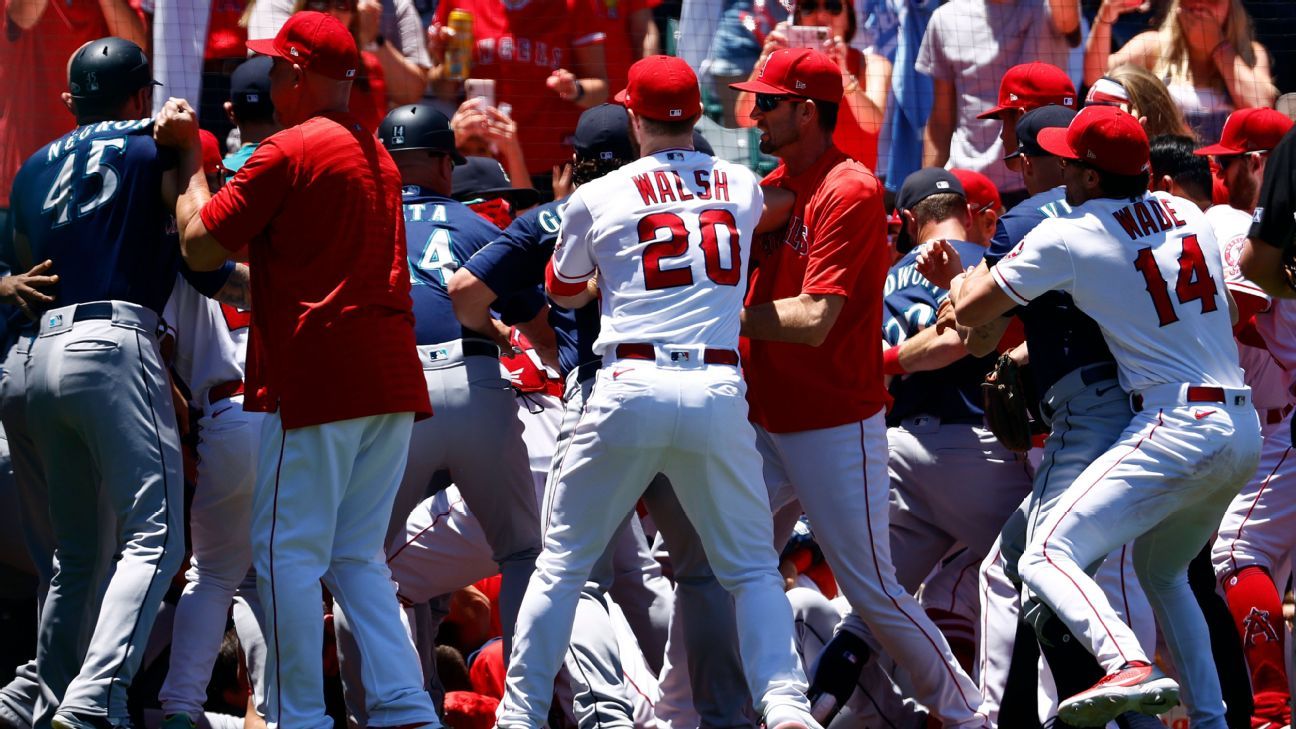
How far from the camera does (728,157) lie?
888 cm

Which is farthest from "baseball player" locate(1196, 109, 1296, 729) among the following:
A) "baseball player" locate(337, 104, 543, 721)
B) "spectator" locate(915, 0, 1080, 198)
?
"baseball player" locate(337, 104, 543, 721)

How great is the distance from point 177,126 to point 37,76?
341 cm

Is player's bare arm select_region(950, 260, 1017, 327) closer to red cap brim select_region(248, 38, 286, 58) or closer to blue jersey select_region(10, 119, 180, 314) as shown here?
red cap brim select_region(248, 38, 286, 58)

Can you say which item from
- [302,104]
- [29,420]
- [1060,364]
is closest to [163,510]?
[29,420]

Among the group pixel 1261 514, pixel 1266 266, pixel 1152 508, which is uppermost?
pixel 1266 266

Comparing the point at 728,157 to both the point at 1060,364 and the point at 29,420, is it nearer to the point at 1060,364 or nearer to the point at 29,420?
the point at 1060,364

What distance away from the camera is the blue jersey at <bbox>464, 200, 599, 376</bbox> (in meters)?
5.45

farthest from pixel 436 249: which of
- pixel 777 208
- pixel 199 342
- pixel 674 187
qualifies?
pixel 777 208

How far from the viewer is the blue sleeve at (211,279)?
543cm

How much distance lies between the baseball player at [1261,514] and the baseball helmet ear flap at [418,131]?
266 cm

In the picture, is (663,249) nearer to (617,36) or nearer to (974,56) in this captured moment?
(974,56)

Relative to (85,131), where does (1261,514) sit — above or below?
below

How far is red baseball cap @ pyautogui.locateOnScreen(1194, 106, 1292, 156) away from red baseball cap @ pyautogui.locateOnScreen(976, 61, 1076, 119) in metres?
0.75

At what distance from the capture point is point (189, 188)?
5.22 metres
